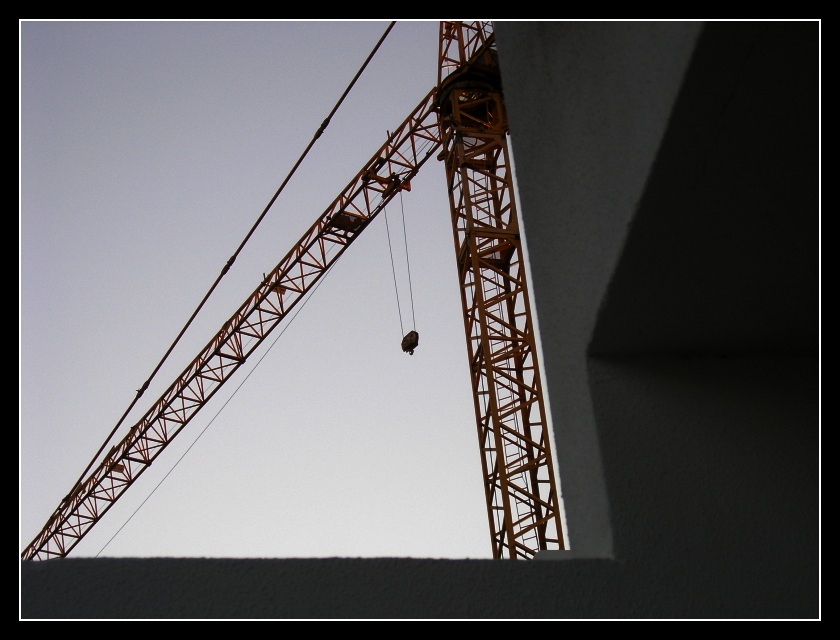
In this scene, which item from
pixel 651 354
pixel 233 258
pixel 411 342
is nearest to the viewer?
pixel 651 354

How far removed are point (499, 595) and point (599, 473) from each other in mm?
375

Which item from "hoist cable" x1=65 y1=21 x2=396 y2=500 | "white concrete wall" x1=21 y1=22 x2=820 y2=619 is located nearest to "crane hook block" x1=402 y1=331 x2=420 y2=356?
"hoist cable" x1=65 y1=21 x2=396 y2=500

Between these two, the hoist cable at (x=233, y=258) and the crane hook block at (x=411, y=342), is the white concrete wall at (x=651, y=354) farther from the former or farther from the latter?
the hoist cable at (x=233, y=258)

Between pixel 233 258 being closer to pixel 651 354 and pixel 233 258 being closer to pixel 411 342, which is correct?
pixel 411 342

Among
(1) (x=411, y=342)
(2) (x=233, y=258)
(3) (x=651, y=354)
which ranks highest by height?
(2) (x=233, y=258)

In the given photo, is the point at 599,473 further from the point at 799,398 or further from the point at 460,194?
the point at 460,194

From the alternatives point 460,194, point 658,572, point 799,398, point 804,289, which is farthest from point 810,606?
point 460,194

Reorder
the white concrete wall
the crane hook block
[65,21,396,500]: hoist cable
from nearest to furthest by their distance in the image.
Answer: the white concrete wall < the crane hook block < [65,21,396,500]: hoist cable

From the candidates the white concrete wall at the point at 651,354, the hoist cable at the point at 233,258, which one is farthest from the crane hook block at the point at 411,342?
the white concrete wall at the point at 651,354

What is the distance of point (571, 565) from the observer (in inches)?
62.7

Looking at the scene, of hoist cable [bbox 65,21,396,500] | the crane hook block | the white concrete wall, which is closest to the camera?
the white concrete wall

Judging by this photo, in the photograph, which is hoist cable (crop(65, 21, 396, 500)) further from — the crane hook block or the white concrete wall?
the white concrete wall

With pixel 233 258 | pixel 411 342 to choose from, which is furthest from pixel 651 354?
pixel 233 258

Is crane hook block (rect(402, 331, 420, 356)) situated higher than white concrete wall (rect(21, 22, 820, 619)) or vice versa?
crane hook block (rect(402, 331, 420, 356))
